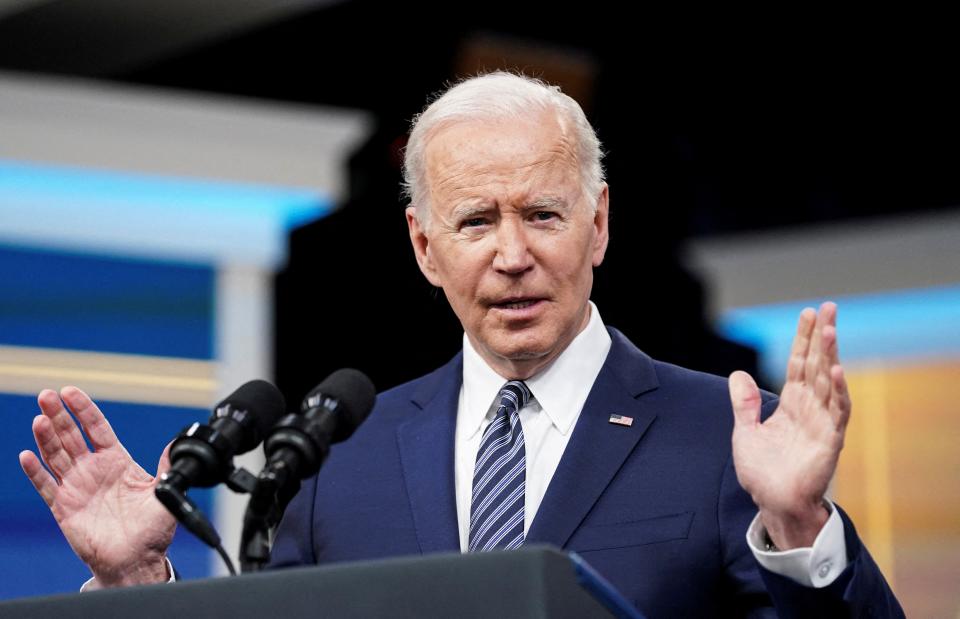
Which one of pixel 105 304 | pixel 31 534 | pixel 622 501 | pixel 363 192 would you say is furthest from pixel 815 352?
pixel 105 304

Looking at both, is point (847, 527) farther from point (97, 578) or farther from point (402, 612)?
point (97, 578)

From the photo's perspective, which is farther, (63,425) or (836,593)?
(63,425)

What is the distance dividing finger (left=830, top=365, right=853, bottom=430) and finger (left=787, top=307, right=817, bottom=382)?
0.16ft

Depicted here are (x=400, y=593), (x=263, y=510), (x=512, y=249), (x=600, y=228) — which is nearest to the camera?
(x=400, y=593)

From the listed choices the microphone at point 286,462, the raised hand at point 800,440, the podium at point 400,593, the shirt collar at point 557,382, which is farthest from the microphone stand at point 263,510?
the shirt collar at point 557,382

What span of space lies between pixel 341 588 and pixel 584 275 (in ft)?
2.85

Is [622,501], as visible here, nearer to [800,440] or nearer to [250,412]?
[800,440]

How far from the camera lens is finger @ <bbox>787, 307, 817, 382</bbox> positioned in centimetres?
183

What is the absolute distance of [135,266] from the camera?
574cm

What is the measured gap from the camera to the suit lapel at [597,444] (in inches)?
80.5

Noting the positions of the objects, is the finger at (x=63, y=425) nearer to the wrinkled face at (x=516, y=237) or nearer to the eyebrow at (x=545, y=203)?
the wrinkled face at (x=516, y=237)

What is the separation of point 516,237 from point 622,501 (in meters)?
0.39

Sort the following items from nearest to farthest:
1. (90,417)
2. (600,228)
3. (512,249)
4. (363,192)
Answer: (90,417) → (512,249) → (600,228) → (363,192)

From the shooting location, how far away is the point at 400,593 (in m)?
1.47
